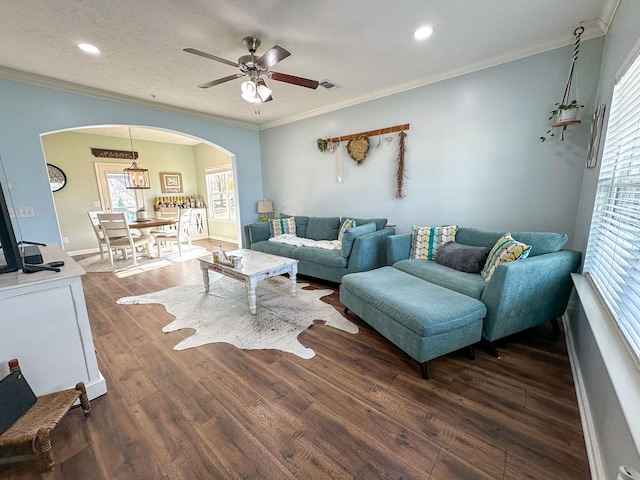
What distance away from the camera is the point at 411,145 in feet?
11.6

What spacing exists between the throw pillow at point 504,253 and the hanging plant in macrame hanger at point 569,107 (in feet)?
3.70

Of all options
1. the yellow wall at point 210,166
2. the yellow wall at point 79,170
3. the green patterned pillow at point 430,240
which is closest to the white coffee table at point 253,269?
the green patterned pillow at point 430,240

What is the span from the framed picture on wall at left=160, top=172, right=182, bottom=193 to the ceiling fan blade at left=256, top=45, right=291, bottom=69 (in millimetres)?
5894

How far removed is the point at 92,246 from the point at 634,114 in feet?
27.5

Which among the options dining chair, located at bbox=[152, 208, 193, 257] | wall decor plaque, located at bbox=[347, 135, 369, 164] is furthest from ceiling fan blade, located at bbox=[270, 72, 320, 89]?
dining chair, located at bbox=[152, 208, 193, 257]

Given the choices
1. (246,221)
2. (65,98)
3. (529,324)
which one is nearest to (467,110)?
(529,324)

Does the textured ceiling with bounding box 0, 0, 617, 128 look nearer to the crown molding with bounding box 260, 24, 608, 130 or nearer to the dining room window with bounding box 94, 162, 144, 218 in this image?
the crown molding with bounding box 260, 24, 608, 130

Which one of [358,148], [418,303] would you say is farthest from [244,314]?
[358,148]

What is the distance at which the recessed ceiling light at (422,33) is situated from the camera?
88.0 inches

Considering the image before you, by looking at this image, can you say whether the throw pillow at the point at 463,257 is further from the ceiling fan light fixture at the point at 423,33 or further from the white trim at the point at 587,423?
the ceiling fan light fixture at the point at 423,33

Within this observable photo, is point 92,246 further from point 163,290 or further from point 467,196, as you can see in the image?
point 467,196

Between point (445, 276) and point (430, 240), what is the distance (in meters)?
0.70

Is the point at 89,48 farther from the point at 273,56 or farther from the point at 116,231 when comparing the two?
the point at 116,231

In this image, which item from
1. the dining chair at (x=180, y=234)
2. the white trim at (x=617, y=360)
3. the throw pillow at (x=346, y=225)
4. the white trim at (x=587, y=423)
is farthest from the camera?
the dining chair at (x=180, y=234)
